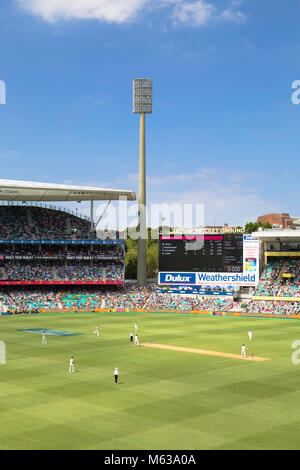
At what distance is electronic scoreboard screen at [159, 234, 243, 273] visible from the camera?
73375 mm

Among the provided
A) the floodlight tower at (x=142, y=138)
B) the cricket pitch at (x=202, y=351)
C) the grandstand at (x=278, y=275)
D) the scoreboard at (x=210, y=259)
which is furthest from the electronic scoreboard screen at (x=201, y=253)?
the cricket pitch at (x=202, y=351)

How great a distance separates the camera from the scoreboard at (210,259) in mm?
73188

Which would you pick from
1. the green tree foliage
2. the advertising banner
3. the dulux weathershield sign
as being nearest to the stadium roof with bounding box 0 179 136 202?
the advertising banner

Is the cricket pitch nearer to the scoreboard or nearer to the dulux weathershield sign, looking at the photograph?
the scoreboard

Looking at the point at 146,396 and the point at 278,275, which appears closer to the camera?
the point at 146,396

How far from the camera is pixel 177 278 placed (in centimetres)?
7631

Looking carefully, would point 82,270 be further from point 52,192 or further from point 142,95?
point 142,95

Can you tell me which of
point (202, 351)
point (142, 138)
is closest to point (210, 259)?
point (142, 138)

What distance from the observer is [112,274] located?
8075 cm

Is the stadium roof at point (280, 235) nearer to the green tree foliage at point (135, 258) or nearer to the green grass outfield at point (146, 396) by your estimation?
the green grass outfield at point (146, 396)

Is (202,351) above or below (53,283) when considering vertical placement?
below

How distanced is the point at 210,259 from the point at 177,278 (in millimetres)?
5649
